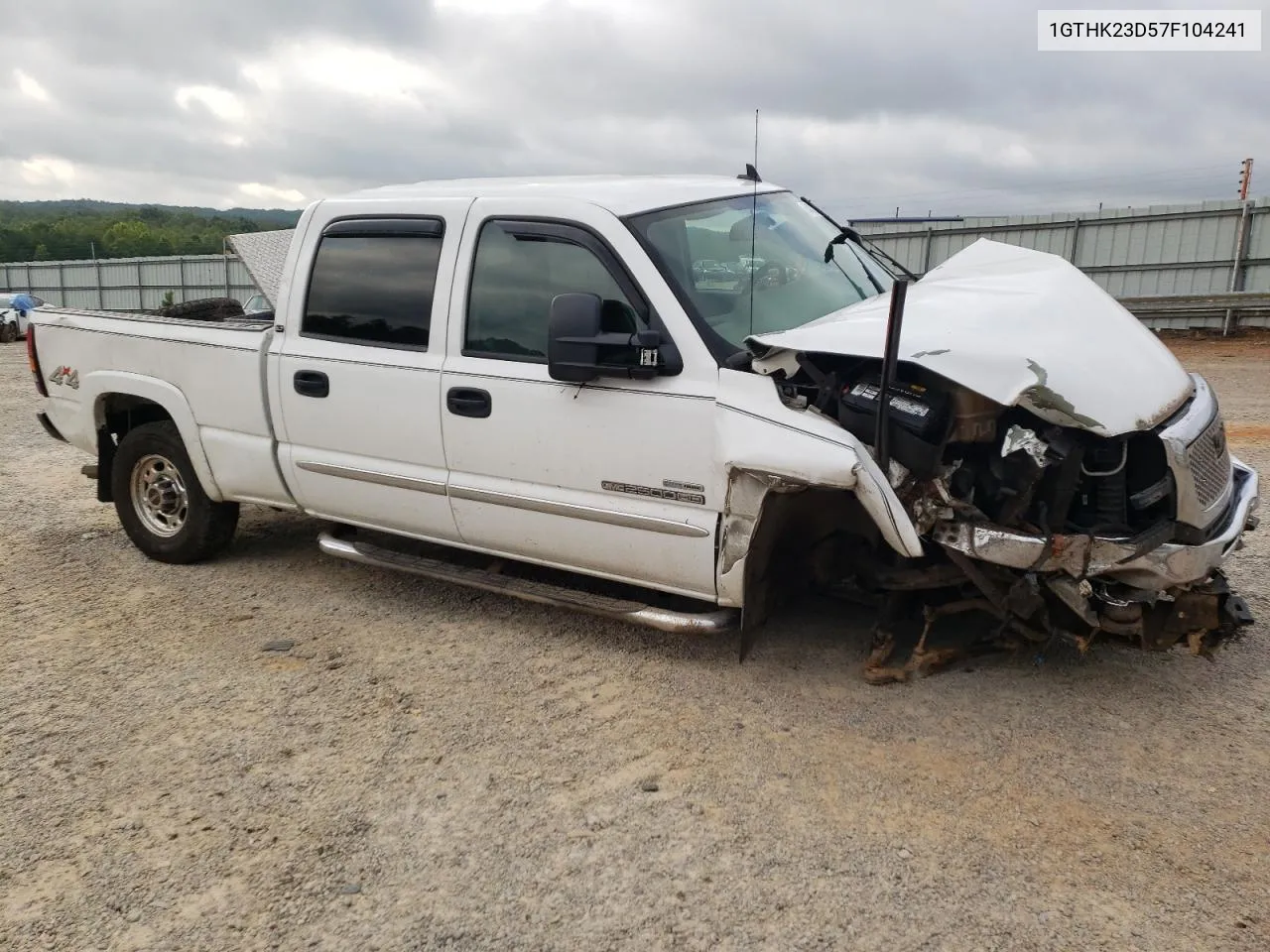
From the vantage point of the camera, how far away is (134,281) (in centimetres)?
2848

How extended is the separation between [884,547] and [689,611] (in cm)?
86

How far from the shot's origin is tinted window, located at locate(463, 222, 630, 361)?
3992 mm

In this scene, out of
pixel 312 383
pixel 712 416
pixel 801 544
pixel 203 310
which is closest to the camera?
pixel 712 416

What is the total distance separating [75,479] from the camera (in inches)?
312

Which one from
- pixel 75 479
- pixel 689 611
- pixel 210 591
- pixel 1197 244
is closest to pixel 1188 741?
pixel 689 611

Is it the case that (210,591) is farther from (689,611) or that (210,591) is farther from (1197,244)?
(1197,244)

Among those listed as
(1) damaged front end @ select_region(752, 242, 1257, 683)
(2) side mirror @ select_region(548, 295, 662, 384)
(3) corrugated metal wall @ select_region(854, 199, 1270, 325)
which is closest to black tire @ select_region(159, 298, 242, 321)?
(2) side mirror @ select_region(548, 295, 662, 384)

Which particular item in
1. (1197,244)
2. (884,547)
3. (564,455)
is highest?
(1197,244)

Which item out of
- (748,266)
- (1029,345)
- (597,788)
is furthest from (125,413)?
(1029,345)

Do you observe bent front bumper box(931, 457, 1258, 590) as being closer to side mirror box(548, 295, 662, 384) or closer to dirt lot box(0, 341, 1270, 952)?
dirt lot box(0, 341, 1270, 952)

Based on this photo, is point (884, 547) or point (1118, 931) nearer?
point (1118, 931)

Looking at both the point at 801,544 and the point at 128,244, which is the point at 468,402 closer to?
the point at 801,544

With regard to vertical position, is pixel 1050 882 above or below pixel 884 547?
below

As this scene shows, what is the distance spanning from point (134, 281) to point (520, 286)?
28.4m
